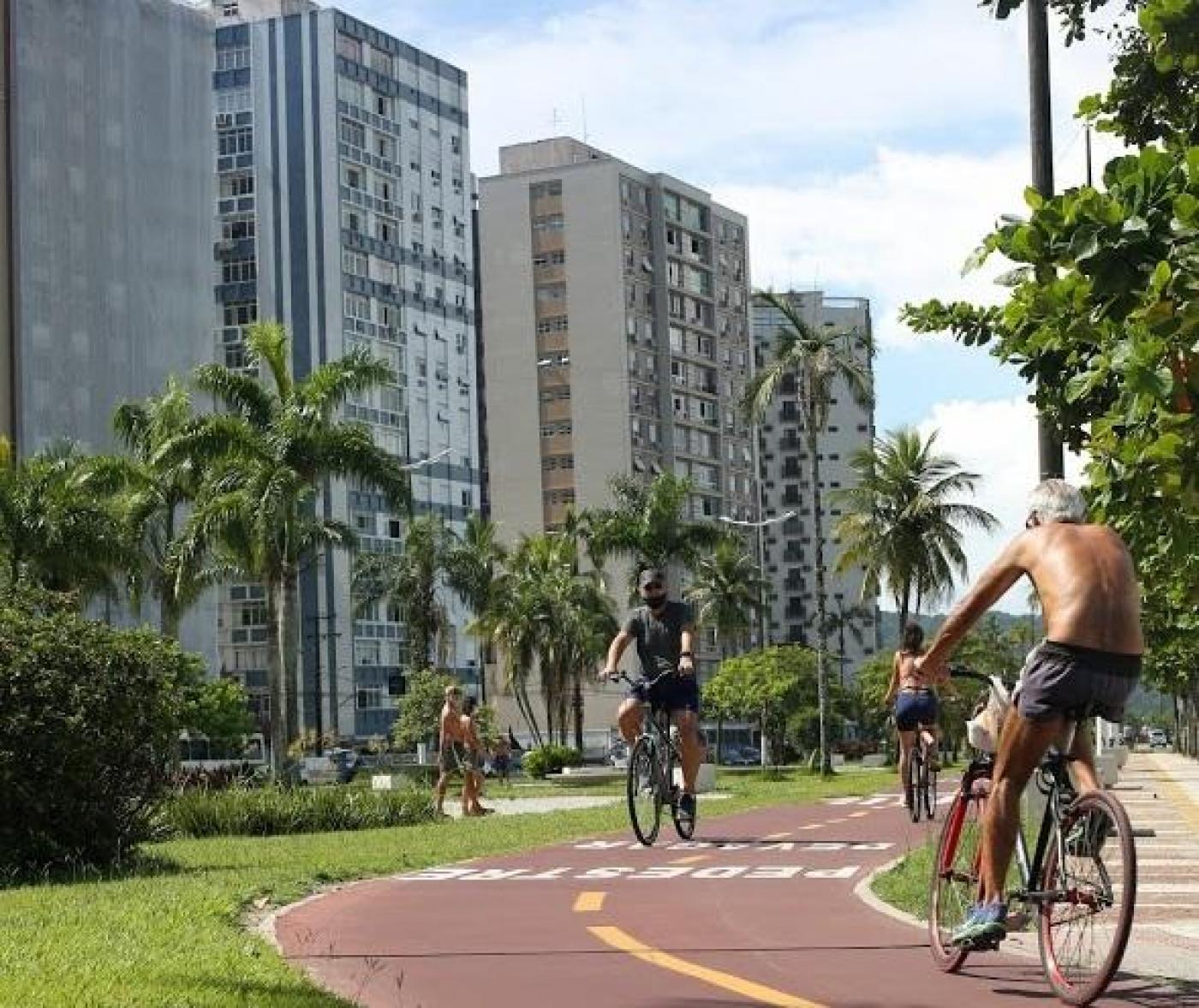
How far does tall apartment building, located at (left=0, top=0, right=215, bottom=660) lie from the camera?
9075 cm

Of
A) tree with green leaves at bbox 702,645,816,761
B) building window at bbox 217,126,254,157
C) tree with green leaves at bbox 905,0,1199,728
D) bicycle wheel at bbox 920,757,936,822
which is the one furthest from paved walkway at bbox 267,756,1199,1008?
building window at bbox 217,126,254,157

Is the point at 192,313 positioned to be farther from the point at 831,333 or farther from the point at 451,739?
the point at 451,739

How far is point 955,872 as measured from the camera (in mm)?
8008

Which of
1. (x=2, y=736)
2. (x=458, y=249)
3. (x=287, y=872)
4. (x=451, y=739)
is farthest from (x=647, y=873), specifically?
(x=458, y=249)

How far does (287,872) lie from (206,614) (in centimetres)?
8443

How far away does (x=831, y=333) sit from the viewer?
213ft

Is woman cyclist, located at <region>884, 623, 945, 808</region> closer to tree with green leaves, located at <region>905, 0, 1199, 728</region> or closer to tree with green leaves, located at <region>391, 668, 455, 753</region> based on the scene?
tree with green leaves, located at <region>905, 0, 1199, 728</region>

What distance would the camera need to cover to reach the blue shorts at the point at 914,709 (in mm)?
18828

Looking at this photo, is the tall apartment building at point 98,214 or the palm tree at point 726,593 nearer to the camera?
the tall apartment building at point 98,214

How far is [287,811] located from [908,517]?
42720mm

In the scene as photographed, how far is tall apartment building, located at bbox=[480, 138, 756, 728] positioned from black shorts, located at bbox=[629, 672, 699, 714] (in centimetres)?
11921

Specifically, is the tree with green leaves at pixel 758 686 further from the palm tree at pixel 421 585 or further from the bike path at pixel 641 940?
the bike path at pixel 641 940

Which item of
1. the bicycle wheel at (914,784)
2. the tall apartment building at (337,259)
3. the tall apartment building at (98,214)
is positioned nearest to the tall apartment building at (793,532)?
the tall apartment building at (337,259)

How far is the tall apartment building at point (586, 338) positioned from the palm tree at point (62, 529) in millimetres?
79834
